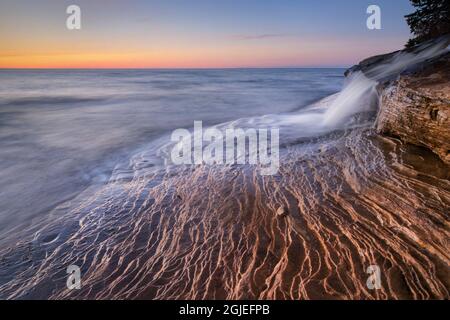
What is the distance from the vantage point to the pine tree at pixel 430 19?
13.3m

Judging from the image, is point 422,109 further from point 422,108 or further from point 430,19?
point 430,19

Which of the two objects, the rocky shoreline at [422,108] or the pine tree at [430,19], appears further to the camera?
the pine tree at [430,19]

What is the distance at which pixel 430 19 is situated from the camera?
13875 mm

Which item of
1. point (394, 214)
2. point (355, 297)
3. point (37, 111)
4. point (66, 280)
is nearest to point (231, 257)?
point (355, 297)

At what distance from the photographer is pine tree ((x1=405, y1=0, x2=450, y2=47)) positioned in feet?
43.8

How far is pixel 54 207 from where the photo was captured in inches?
216

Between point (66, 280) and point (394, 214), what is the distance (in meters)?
4.23

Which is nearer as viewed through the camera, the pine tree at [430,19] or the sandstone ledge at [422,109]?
the sandstone ledge at [422,109]

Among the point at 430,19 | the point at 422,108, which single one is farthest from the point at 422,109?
the point at 430,19

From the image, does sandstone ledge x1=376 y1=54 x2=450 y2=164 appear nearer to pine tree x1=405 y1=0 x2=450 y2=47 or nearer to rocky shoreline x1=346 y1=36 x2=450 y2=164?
rocky shoreline x1=346 y1=36 x2=450 y2=164

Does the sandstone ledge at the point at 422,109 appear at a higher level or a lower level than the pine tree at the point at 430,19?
lower

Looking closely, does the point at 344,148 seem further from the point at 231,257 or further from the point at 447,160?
the point at 231,257

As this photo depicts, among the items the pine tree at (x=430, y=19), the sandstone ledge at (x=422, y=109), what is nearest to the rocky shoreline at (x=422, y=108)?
the sandstone ledge at (x=422, y=109)

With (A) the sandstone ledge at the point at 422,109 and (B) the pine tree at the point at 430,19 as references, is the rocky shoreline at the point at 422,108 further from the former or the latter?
(B) the pine tree at the point at 430,19
